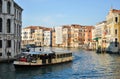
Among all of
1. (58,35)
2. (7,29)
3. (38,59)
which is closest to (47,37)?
(58,35)

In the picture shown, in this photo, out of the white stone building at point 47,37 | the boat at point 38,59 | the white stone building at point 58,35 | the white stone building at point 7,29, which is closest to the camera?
the boat at point 38,59

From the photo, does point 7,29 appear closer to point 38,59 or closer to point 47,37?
point 38,59

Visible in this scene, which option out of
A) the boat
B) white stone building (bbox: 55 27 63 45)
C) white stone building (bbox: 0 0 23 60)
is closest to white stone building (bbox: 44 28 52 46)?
white stone building (bbox: 55 27 63 45)

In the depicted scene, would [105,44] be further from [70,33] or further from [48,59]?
[70,33]

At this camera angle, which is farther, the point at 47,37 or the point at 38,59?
the point at 47,37

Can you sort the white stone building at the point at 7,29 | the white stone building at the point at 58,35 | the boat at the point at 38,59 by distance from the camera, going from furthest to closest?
1. the white stone building at the point at 58,35
2. the white stone building at the point at 7,29
3. the boat at the point at 38,59

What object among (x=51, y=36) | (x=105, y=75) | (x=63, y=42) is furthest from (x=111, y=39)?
(x=51, y=36)

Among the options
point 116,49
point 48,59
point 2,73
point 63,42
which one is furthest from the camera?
point 63,42

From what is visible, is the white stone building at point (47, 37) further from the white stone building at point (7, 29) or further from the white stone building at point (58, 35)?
the white stone building at point (7, 29)

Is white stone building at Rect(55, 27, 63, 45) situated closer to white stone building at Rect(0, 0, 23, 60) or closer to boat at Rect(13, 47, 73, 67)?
boat at Rect(13, 47, 73, 67)

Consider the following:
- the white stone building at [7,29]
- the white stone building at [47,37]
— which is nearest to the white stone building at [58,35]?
the white stone building at [47,37]

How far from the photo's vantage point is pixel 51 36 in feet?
380

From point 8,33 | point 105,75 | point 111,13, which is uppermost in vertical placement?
point 111,13

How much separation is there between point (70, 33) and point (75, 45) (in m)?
7.00
